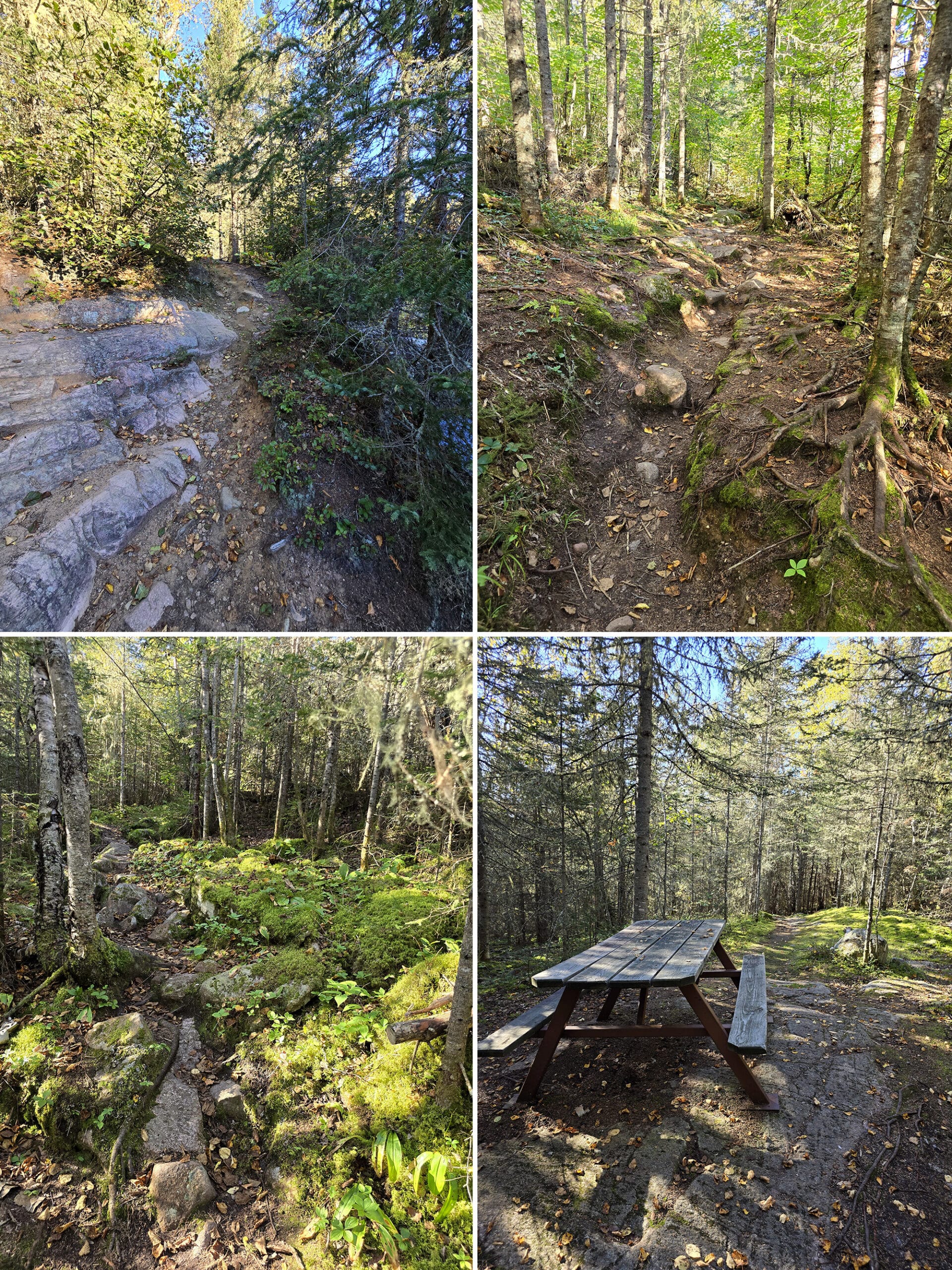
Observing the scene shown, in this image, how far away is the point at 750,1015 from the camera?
3.78m

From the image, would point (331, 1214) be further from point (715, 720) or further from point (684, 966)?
point (715, 720)

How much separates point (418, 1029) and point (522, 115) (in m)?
9.19

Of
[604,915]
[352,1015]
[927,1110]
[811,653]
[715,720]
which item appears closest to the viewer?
[927,1110]

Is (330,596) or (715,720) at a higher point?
(330,596)

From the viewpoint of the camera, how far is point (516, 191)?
9.68m

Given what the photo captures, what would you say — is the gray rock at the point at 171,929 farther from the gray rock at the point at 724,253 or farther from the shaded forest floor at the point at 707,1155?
the gray rock at the point at 724,253

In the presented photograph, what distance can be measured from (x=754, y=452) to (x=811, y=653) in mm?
1611

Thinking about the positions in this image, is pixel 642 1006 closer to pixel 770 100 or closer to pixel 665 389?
pixel 665 389

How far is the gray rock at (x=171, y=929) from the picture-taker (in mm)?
6038

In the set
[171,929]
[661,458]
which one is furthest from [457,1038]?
[661,458]

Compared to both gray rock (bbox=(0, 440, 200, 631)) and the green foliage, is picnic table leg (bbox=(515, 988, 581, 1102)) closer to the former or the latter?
gray rock (bbox=(0, 440, 200, 631))

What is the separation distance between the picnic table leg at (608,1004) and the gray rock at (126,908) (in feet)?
16.3

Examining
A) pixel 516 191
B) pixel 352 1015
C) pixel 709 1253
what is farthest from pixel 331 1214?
pixel 516 191

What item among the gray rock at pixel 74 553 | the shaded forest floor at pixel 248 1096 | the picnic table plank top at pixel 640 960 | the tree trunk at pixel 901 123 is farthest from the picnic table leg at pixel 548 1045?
the tree trunk at pixel 901 123
